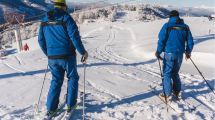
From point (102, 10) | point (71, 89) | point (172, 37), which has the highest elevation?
point (172, 37)

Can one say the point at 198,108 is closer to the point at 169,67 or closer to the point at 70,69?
the point at 169,67

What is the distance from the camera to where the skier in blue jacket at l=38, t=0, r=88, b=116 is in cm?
744

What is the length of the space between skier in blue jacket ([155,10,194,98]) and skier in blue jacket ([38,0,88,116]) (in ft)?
7.57

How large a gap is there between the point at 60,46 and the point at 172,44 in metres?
2.82

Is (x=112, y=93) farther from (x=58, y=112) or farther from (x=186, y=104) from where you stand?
(x=58, y=112)

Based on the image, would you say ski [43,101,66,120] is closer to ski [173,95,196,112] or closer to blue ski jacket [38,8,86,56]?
blue ski jacket [38,8,86,56]

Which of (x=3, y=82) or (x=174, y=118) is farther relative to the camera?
(x=3, y=82)

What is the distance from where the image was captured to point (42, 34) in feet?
25.4

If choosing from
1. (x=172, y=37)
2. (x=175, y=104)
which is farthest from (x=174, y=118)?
(x=172, y=37)

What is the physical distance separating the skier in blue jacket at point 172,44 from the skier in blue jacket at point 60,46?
2.31 meters

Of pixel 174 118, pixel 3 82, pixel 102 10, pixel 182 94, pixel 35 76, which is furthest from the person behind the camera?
pixel 102 10

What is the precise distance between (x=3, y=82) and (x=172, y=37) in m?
4.80

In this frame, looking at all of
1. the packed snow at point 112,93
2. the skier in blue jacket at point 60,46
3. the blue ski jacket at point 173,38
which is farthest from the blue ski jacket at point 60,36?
the blue ski jacket at point 173,38

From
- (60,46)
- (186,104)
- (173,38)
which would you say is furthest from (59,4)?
(186,104)
